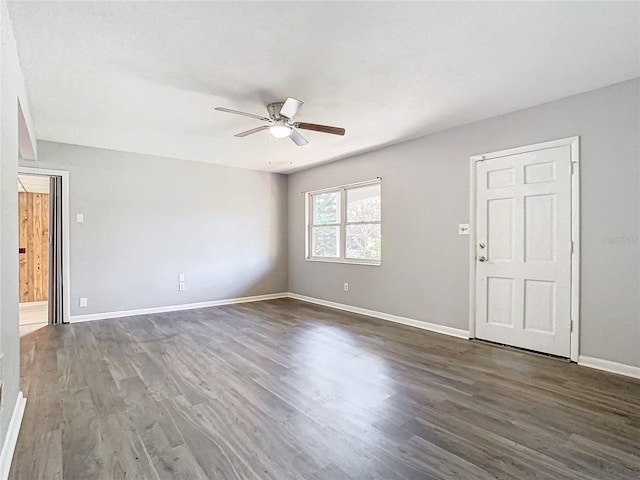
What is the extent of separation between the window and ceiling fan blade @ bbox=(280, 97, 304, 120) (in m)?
2.38

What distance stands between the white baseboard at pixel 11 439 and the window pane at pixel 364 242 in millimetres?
4154

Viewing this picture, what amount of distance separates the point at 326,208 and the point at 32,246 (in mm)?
5840

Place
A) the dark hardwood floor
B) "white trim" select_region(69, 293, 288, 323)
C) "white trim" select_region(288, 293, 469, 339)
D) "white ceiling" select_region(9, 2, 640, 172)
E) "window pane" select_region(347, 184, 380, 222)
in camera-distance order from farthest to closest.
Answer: "window pane" select_region(347, 184, 380, 222) → "white trim" select_region(69, 293, 288, 323) → "white trim" select_region(288, 293, 469, 339) → "white ceiling" select_region(9, 2, 640, 172) → the dark hardwood floor

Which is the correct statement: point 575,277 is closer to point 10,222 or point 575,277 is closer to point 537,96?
point 537,96

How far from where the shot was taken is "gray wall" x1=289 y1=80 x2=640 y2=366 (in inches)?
116

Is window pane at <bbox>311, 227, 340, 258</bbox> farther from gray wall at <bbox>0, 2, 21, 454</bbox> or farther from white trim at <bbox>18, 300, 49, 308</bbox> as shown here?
white trim at <bbox>18, 300, 49, 308</bbox>

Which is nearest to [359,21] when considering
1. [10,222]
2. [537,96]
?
[537,96]

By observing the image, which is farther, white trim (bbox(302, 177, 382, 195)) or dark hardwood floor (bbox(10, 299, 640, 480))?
white trim (bbox(302, 177, 382, 195))

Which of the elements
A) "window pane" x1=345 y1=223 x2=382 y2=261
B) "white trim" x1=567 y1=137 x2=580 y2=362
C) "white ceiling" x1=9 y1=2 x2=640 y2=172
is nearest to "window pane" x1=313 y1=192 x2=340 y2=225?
"window pane" x1=345 y1=223 x2=382 y2=261

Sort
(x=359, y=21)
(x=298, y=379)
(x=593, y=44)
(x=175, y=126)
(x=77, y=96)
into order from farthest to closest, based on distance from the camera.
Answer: (x=175, y=126)
(x=77, y=96)
(x=298, y=379)
(x=593, y=44)
(x=359, y=21)

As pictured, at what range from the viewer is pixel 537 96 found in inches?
127

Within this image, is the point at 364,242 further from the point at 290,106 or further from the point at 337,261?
the point at 290,106

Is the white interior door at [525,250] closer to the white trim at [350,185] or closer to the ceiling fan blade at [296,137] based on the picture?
the white trim at [350,185]

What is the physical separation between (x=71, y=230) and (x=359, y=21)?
15.4 feet
